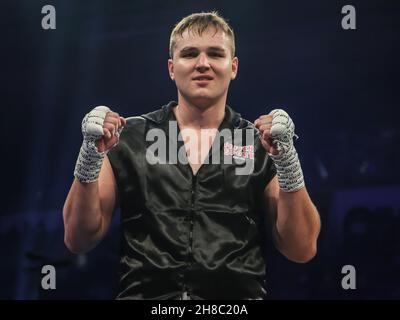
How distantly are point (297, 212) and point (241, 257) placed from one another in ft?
0.87

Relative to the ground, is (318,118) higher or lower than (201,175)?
higher

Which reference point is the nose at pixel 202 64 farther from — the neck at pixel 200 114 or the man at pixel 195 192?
the neck at pixel 200 114

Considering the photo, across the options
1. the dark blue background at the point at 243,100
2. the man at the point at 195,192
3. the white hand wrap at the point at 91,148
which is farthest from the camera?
the dark blue background at the point at 243,100

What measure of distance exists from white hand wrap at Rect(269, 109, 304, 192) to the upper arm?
0.64 meters

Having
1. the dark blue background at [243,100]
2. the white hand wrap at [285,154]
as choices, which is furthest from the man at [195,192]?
the dark blue background at [243,100]

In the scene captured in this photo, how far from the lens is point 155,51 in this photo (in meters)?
3.09

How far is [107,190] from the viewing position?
7.33 ft

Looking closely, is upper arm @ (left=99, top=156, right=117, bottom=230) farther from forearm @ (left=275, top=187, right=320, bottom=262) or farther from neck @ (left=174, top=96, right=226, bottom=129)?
forearm @ (left=275, top=187, right=320, bottom=262)

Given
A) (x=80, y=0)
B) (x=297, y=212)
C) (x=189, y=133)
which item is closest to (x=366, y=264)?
(x=297, y=212)

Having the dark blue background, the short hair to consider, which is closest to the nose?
the short hair

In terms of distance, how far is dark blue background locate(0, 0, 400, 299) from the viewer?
119 inches

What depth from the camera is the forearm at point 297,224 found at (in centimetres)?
209

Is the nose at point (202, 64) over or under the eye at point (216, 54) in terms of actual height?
under

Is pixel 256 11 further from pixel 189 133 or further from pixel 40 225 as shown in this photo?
pixel 40 225
